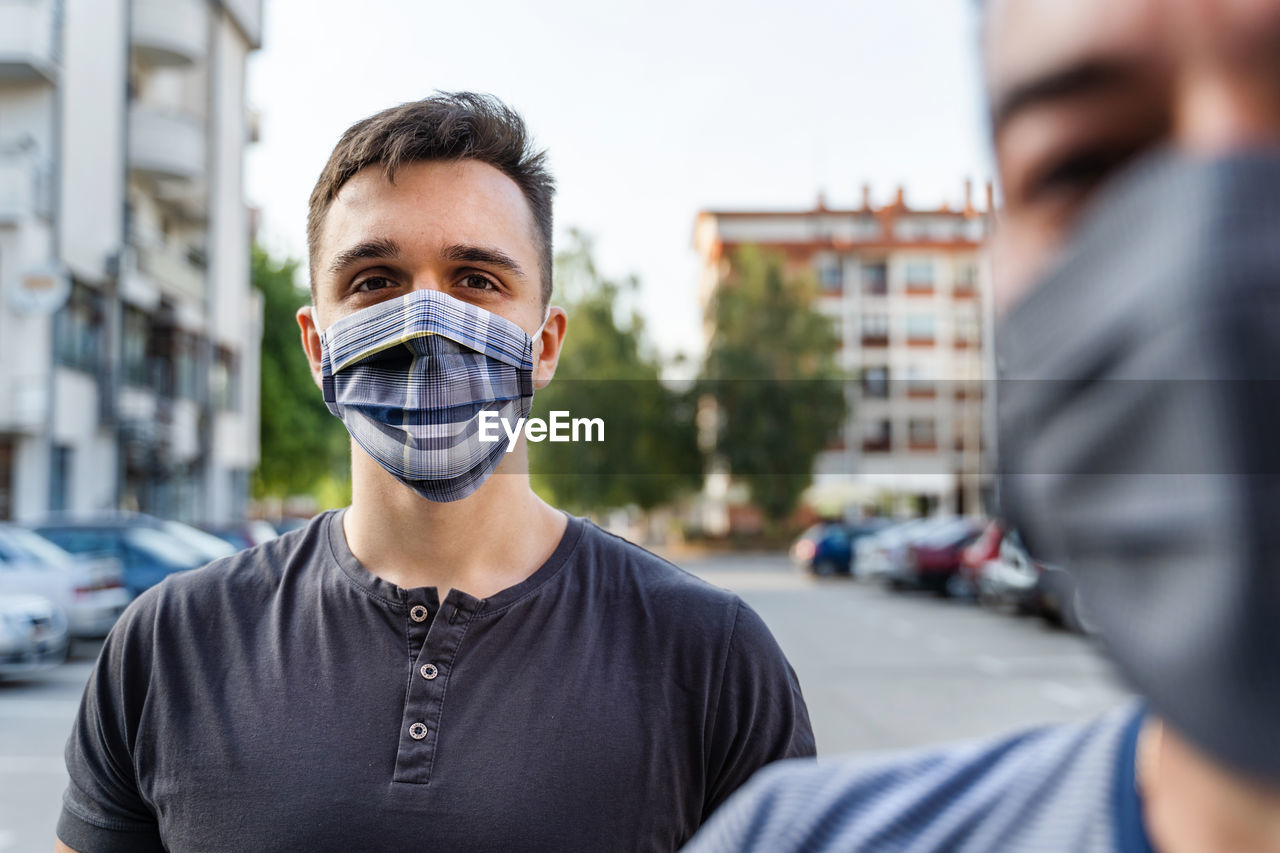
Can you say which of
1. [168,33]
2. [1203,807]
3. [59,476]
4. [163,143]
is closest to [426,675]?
[1203,807]

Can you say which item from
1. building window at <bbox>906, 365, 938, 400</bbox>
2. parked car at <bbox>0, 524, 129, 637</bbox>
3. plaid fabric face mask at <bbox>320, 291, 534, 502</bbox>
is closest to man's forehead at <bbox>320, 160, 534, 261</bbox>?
plaid fabric face mask at <bbox>320, 291, 534, 502</bbox>

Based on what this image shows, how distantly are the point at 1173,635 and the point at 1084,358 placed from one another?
186mm

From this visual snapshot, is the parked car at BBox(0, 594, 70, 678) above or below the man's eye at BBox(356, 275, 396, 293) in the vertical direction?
below

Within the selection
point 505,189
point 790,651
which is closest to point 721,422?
point 790,651

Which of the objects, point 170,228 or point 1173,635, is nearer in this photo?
point 1173,635

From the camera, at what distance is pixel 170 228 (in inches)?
1163

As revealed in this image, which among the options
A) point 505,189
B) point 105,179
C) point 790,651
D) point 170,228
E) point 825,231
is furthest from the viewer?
point 825,231

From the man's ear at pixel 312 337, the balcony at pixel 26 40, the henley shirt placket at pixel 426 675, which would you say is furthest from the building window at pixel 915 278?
the henley shirt placket at pixel 426 675

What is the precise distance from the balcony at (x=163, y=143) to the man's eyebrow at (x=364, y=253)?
25.8 m

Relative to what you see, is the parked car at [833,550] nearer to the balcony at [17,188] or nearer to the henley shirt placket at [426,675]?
the balcony at [17,188]

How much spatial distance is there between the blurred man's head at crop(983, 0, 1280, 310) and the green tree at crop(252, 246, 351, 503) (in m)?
38.6

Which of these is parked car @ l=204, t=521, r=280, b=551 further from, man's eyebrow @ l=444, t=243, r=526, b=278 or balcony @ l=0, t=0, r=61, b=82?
man's eyebrow @ l=444, t=243, r=526, b=278

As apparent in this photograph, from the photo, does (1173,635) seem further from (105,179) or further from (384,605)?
(105,179)

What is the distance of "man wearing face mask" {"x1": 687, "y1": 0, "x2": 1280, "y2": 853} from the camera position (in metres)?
0.71
